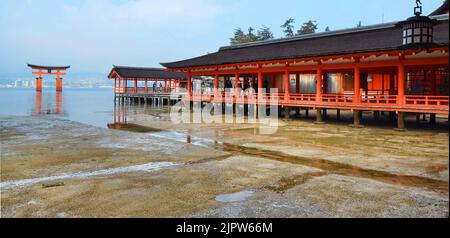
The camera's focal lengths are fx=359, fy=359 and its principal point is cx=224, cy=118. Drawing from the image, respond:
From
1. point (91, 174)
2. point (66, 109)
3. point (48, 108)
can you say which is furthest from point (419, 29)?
point (48, 108)

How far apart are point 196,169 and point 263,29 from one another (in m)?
76.6

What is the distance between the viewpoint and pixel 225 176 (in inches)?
326

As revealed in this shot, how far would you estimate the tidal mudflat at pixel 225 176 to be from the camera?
6.07 meters

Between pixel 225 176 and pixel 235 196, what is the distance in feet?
5.03

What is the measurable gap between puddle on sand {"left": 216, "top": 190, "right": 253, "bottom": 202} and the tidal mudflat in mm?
19

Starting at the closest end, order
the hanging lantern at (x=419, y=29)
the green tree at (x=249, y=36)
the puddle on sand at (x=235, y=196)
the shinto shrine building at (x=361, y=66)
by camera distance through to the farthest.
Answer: the puddle on sand at (x=235, y=196)
the hanging lantern at (x=419, y=29)
the shinto shrine building at (x=361, y=66)
the green tree at (x=249, y=36)

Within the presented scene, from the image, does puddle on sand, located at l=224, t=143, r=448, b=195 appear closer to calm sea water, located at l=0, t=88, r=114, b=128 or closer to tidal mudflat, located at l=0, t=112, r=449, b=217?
tidal mudflat, located at l=0, t=112, r=449, b=217

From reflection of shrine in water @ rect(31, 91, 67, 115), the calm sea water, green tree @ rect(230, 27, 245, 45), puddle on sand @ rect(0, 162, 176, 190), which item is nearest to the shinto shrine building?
puddle on sand @ rect(0, 162, 176, 190)

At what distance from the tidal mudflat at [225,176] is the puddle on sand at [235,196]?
19mm

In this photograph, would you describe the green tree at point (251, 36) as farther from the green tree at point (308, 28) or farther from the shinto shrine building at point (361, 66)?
the shinto shrine building at point (361, 66)

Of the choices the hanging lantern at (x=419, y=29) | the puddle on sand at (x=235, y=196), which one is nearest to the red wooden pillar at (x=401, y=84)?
the hanging lantern at (x=419, y=29)

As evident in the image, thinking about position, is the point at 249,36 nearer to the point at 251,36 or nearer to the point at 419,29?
the point at 251,36
